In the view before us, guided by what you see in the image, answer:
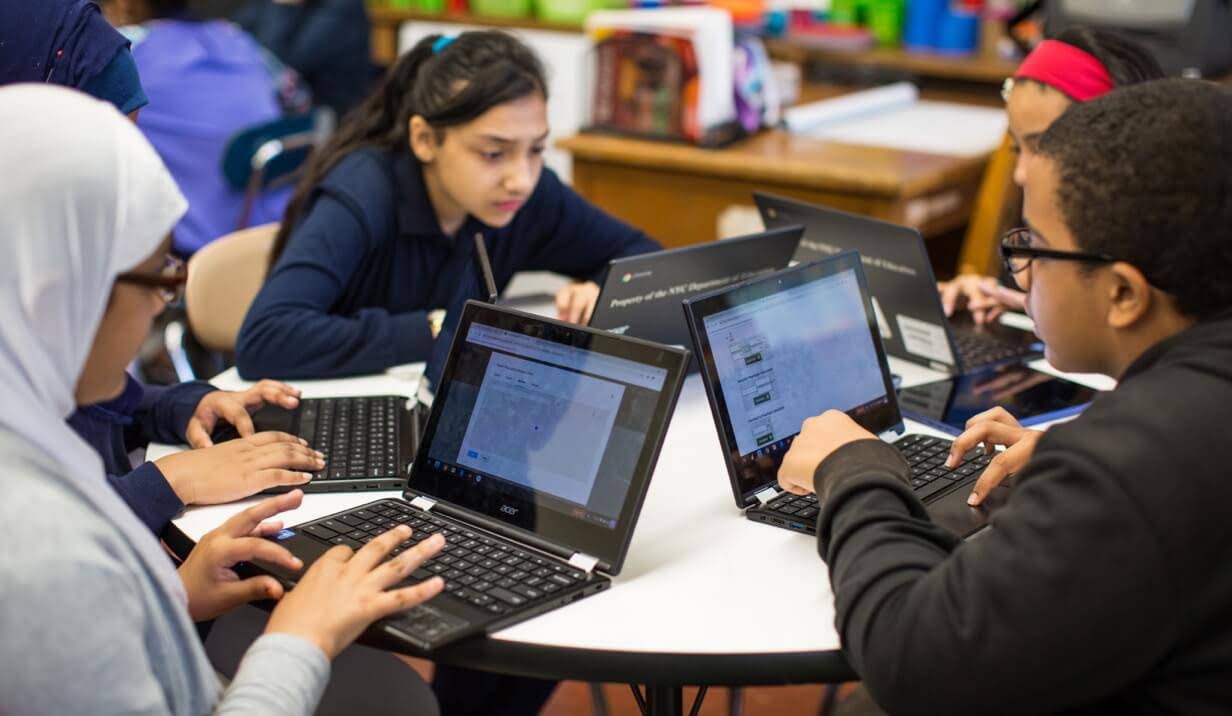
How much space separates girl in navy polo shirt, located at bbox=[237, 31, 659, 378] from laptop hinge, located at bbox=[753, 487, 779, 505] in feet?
1.80

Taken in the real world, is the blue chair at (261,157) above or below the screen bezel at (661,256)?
below

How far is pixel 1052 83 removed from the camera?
6.75 ft

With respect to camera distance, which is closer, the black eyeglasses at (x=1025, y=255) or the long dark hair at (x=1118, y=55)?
the black eyeglasses at (x=1025, y=255)

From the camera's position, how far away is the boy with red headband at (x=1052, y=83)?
80.4 inches

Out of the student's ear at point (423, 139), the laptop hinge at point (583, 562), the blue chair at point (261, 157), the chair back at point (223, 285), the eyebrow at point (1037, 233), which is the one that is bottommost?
the blue chair at point (261, 157)

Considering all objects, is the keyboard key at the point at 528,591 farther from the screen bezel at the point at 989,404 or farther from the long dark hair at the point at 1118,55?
the long dark hair at the point at 1118,55

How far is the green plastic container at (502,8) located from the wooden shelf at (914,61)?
→ 0.87 m

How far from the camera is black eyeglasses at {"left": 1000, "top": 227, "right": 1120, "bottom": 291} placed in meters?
1.05

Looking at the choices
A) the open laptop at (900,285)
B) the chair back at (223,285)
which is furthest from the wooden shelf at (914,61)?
the chair back at (223,285)

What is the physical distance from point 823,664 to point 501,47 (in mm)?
1300

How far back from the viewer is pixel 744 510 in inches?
53.6

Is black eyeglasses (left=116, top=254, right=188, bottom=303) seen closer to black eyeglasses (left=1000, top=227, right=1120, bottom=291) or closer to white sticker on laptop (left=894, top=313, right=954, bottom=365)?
black eyeglasses (left=1000, top=227, right=1120, bottom=291)

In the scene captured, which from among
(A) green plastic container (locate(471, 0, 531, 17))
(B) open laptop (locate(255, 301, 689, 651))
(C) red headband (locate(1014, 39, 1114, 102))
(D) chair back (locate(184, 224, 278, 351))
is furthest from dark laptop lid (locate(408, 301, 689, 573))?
(A) green plastic container (locate(471, 0, 531, 17))

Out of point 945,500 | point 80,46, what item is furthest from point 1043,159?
point 80,46
